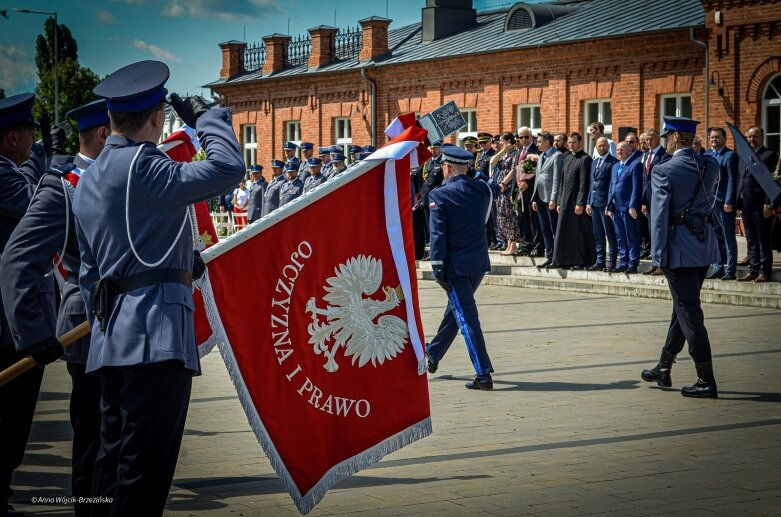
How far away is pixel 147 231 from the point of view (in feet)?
16.7

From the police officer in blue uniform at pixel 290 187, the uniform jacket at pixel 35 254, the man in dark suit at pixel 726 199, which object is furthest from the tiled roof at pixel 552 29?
the uniform jacket at pixel 35 254

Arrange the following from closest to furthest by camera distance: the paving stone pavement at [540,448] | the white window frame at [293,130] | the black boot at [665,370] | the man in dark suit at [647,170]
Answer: the paving stone pavement at [540,448] < the black boot at [665,370] < the man in dark suit at [647,170] < the white window frame at [293,130]

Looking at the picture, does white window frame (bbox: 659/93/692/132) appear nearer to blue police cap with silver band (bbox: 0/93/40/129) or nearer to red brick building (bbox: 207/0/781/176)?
red brick building (bbox: 207/0/781/176)

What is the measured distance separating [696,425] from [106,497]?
15.9 feet

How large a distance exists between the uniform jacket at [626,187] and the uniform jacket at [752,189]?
1541 mm

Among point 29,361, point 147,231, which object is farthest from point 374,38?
point 147,231

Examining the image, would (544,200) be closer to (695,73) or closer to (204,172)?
(695,73)

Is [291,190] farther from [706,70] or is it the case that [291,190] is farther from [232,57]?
[232,57]

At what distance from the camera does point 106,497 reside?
5309 millimetres

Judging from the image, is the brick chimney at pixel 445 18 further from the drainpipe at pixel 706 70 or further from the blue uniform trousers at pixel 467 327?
the blue uniform trousers at pixel 467 327

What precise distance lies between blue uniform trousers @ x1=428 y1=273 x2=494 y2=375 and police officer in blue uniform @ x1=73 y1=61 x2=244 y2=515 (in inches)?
216

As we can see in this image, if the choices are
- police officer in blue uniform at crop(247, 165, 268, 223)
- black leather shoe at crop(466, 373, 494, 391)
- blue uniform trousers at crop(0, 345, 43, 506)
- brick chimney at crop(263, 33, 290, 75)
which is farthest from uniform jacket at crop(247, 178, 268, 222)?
blue uniform trousers at crop(0, 345, 43, 506)

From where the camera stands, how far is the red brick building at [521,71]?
28.6 meters

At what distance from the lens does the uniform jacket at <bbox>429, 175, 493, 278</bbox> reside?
1086 cm
